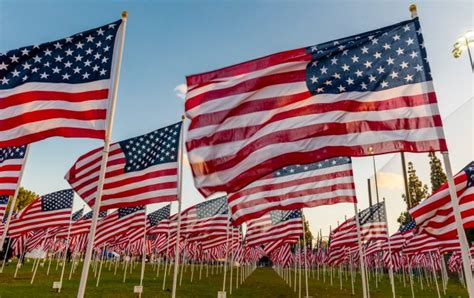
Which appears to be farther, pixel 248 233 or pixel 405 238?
Answer: pixel 405 238

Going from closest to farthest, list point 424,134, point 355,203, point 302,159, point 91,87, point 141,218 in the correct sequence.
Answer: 1. point 424,134
2. point 302,159
3. point 91,87
4. point 355,203
5. point 141,218

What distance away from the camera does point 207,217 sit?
23297 millimetres

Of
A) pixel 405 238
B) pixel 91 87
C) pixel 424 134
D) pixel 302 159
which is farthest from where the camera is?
pixel 405 238

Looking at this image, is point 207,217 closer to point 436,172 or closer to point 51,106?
point 51,106

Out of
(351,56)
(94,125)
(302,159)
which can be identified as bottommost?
(302,159)

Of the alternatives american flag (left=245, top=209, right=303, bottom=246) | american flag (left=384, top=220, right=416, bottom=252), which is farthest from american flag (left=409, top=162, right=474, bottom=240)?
american flag (left=384, top=220, right=416, bottom=252)

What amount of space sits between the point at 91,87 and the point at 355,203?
8.28 meters

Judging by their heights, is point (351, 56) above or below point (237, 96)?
Result: above

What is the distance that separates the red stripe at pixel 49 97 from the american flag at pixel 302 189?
6.03 m

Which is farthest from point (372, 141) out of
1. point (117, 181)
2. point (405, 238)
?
point (405, 238)

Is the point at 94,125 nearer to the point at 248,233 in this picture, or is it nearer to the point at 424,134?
the point at 424,134

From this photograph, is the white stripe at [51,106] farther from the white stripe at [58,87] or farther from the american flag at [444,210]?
the american flag at [444,210]

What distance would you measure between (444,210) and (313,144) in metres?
4.54

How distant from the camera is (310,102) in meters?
7.32
